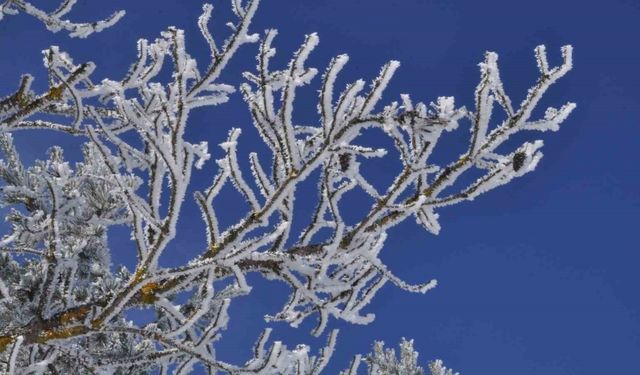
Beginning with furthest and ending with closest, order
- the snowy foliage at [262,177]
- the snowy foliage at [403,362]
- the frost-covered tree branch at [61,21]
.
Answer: the snowy foliage at [403,362]
the frost-covered tree branch at [61,21]
the snowy foliage at [262,177]

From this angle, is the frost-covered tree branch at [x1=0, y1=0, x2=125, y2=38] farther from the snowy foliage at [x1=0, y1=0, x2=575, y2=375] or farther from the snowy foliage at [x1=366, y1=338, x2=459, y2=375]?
the snowy foliage at [x1=366, y1=338, x2=459, y2=375]

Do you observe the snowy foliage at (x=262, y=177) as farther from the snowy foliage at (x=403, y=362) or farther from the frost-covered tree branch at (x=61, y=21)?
the snowy foliage at (x=403, y=362)

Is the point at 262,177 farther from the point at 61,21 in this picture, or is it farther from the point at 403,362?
the point at 403,362

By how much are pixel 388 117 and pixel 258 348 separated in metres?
1.42

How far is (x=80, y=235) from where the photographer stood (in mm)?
8578

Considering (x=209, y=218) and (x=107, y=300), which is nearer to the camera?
(x=209, y=218)

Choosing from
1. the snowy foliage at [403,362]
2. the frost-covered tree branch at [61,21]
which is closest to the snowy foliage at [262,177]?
the frost-covered tree branch at [61,21]

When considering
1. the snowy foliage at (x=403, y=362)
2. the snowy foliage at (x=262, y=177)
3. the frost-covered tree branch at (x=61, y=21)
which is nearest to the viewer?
the snowy foliage at (x=262, y=177)

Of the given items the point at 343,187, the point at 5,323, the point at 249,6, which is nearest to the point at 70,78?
the point at 249,6

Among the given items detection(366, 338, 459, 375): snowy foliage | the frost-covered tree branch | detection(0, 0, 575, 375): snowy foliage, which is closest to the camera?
detection(0, 0, 575, 375): snowy foliage

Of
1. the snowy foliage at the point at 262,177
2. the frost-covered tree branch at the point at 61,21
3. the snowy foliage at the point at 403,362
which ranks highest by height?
the snowy foliage at the point at 403,362

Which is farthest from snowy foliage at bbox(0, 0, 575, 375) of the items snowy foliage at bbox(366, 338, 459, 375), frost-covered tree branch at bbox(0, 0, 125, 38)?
snowy foliage at bbox(366, 338, 459, 375)

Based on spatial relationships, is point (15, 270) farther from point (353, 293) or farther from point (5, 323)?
point (353, 293)

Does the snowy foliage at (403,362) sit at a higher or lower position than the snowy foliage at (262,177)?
higher
